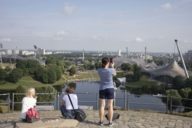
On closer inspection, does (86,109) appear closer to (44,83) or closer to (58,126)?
(58,126)

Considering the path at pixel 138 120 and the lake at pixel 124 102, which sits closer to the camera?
the path at pixel 138 120

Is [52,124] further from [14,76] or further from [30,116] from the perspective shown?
[14,76]

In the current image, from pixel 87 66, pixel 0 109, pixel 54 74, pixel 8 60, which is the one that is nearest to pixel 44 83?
pixel 54 74

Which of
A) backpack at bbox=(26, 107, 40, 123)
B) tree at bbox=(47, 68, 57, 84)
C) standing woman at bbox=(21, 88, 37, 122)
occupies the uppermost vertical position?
standing woman at bbox=(21, 88, 37, 122)

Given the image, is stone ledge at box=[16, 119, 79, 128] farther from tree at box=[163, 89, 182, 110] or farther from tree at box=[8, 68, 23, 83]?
tree at box=[8, 68, 23, 83]

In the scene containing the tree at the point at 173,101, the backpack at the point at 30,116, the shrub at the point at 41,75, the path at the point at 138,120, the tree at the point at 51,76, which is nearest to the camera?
the backpack at the point at 30,116

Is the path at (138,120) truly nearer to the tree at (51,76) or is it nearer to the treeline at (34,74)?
the treeline at (34,74)

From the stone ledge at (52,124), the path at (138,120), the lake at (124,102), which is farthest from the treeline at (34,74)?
the stone ledge at (52,124)

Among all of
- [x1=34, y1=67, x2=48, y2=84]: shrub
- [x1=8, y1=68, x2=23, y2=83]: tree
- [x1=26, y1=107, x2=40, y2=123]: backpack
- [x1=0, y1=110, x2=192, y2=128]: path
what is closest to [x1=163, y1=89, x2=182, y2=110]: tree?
[x1=0, y1=110, x2=192, y2=128]: path

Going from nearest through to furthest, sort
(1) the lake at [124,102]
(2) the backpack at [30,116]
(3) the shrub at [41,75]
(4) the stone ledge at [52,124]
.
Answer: (4) the stone ledge at [52,124] < (2) the backpack at [30,116] < (1) the lake at [124,102] < (3) the shrub at [41,75]

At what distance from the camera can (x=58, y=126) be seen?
8.56 meters

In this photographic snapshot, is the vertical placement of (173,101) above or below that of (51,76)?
above

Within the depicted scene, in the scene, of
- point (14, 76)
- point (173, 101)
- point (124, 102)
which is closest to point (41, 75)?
point (14, 76)

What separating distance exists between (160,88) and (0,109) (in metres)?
66.0
